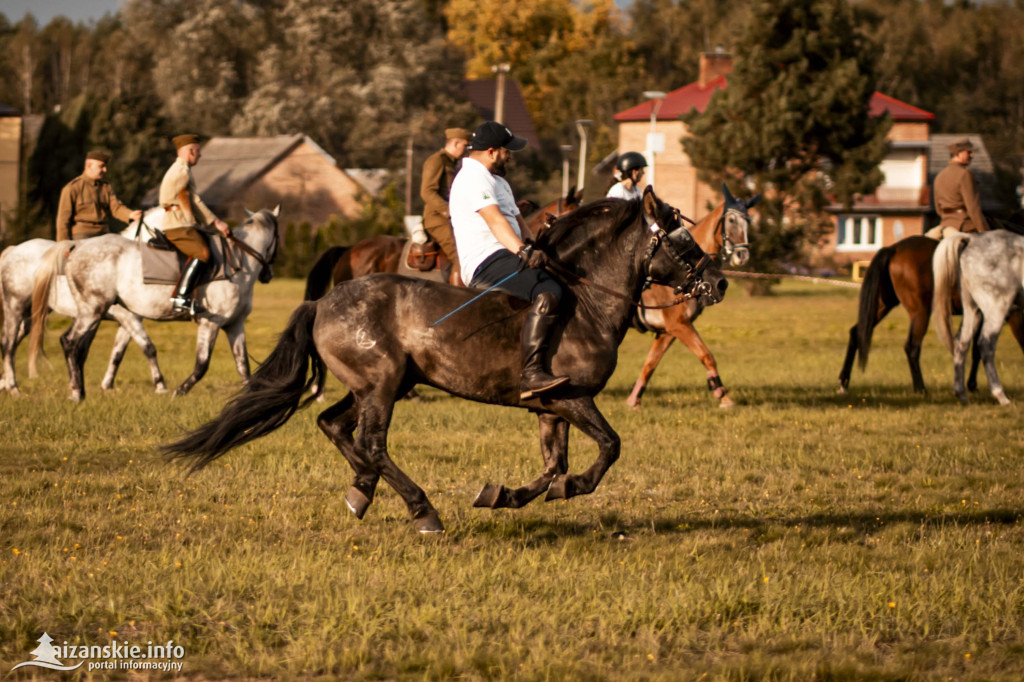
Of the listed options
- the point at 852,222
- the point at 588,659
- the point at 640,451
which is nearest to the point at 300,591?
the point at 588,659

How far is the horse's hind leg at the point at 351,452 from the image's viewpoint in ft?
25.6

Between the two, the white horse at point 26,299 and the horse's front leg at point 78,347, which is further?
the white horse at point 26,299

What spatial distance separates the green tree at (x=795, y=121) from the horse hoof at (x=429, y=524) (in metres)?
34.8

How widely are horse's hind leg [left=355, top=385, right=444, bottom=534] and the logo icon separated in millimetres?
2590

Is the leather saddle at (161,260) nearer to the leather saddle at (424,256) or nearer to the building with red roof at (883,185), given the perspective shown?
the leather saddle at (424,256)

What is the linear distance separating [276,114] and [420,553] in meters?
66.3

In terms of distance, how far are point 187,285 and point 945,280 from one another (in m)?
8.64

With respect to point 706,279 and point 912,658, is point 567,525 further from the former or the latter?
point 912,658

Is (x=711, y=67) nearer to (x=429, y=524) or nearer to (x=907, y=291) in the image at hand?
(x=907, y=291)

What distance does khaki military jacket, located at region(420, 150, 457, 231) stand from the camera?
42.9 ft

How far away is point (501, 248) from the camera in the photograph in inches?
309

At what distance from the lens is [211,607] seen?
5.90 meters

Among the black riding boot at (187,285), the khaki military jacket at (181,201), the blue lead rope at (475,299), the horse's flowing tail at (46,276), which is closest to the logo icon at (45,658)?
the blue lead rope at (475,299)

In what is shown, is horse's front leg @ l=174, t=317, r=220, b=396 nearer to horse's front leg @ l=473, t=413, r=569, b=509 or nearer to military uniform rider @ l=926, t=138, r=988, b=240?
horse's front leg @ l=473, t=413, r=569, b=509
